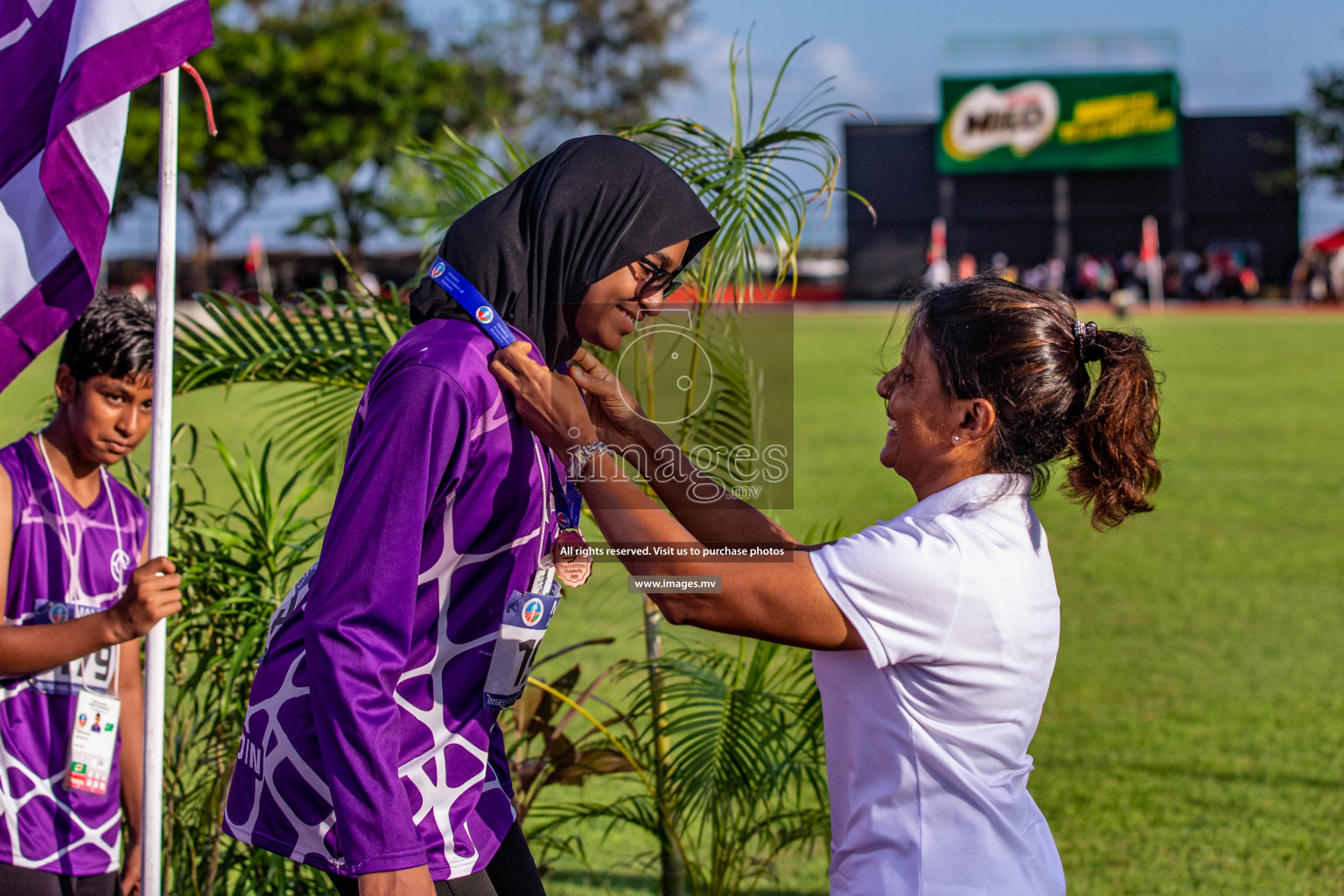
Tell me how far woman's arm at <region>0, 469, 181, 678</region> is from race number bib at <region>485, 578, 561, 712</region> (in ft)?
2.63

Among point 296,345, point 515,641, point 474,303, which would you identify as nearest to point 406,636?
point 515,641

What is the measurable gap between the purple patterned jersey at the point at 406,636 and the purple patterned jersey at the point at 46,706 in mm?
837

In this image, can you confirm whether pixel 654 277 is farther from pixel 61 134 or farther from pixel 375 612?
pixel 61 134

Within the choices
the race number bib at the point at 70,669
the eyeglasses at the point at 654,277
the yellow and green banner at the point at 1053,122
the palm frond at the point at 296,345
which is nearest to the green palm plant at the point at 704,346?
the palm frond at the point at 296,345

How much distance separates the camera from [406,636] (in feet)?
5.35

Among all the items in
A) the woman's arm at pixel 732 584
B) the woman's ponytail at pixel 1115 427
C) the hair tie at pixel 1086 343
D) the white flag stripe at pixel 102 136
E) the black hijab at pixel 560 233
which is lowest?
the woman's arm at pixel 732 584

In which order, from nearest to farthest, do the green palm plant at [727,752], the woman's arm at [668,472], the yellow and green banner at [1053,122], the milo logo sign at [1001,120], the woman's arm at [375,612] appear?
the woman's arm at [375,612] → the woman's arm at [668,472] → the green palm plant at [727,752] → the yellow and green banner at [1053,122] → the milo logo sign at [1001,120]

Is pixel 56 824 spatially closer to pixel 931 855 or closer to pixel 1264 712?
pixel 931 855

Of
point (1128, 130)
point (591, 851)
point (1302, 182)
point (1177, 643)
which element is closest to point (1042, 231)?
point (1128, 130)

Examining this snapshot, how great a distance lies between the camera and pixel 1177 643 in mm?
6586

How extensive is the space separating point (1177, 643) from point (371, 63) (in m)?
33.1

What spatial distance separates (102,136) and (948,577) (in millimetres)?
1680

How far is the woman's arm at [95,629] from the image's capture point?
2246 millimetres
